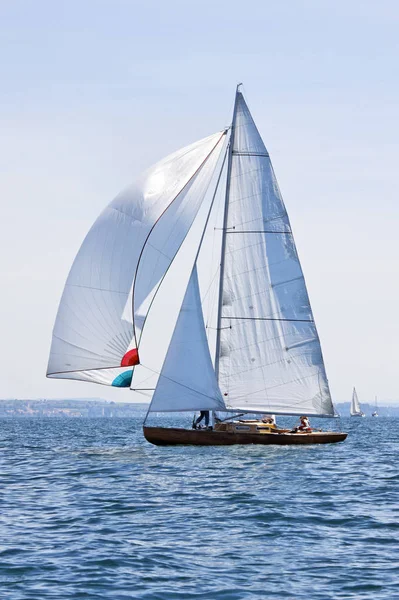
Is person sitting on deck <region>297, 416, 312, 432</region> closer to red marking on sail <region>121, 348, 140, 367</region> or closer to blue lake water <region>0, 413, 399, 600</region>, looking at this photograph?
blue lake water <region>0, 413, 399, 600</region>

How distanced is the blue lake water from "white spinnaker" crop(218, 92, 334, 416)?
18.3 ft

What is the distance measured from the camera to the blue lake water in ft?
40.5

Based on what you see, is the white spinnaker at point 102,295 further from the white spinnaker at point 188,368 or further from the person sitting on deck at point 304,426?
the person sitting on deck at point 304,426

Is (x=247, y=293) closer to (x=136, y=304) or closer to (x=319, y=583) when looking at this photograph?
(x=136, y=304)

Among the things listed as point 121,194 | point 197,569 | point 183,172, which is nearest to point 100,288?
point 121,194

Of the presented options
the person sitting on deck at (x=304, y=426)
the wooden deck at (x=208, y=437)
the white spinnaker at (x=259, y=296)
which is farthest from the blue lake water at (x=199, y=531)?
the person sitting on deck at (x=304, y=426)

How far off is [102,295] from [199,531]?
14376 mm

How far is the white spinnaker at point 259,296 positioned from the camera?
33.4 metres

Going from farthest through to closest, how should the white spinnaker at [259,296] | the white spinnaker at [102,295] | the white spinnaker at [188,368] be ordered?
the white spinnaker at [259,296] → the white spinnaker at [188,368] → the white spinnaker at [102,295]

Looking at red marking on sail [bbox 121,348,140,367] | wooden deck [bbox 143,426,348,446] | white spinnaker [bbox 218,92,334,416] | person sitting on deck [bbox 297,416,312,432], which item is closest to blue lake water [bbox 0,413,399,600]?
red marking on sail [bbox 121,348,140,367]

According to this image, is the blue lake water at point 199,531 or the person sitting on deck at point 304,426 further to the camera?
the person sitting on deck at point 304,426

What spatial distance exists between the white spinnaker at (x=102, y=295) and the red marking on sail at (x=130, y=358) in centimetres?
18

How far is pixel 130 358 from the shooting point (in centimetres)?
2994

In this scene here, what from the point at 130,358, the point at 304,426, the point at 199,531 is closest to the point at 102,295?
the point at 130,358
